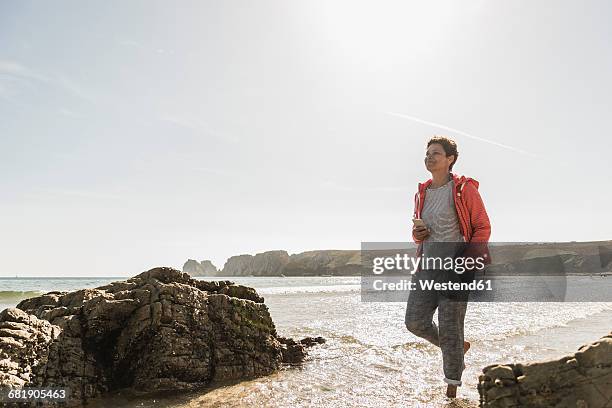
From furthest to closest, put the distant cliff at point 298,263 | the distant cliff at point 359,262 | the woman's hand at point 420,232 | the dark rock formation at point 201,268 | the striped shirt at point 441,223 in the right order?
the dark rock formation at point 201,268
the distant cliff at point 298,263
the distant cliff at point 359,262
the woman's hand at point 420,232
the striped shirt at point 441,223

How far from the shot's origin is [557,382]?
2.49 meters

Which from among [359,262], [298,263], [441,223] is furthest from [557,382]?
[298,263]

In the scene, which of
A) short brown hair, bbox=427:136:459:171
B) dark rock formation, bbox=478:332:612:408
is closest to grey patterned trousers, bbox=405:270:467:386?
short brown hair, bbox=427:136:459:171

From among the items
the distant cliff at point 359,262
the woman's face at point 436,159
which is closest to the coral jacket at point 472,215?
the woman's face at point 436,159

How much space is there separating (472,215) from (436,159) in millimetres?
791

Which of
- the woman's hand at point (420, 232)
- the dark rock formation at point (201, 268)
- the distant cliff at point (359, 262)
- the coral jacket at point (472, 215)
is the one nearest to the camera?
the coral jacket at point (472, 215)

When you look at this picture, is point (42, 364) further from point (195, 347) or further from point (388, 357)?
point (388, 357)

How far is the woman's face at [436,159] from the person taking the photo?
4887 mm

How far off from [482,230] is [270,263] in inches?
5423

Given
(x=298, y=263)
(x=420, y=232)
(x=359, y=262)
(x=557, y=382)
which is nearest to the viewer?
(x=557, y=382)

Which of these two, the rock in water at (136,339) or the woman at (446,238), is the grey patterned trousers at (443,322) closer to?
the woman at (446,238)

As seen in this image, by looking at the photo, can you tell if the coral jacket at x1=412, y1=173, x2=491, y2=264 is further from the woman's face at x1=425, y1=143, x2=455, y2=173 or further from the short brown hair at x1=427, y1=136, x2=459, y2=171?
the short brown hair at x1=427, y1=136, x2=459, y2=171

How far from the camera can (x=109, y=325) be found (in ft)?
18.4

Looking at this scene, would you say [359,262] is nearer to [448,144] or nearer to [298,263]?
[298,263]
